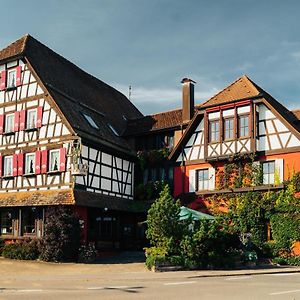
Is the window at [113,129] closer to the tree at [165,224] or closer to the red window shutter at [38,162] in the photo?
the red window shutter at [38,162]

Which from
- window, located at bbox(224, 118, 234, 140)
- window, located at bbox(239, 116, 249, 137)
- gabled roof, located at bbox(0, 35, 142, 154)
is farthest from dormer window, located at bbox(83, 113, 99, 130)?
window, located at bbox(239, 116, 249, 137)

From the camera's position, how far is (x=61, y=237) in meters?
26.8

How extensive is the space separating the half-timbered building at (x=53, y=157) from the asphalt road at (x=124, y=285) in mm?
5891

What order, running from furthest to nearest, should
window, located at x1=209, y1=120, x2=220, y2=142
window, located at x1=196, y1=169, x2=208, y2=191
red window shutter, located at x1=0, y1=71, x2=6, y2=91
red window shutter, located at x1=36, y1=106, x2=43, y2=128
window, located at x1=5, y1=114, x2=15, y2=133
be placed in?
window, located at x1=196, y1=169, x2=208, y2=191
red window shutter, located at x1=0, y1=71, x2=6, y2=91
window, located at x1=5, y1=114, x2=15, y2=133
window, located at x1=209, y1=120, x2=220, y2=142
red window shutter, located at x1=36, y1=106, x2=43, y2=128

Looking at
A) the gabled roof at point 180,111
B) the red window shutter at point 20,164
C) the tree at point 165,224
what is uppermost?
the gabled roof at point 180,111

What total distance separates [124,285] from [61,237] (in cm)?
1058

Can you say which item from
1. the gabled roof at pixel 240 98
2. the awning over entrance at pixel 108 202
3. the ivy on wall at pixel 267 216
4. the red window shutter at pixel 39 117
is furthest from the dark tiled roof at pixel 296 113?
the red window shutter at pixel 39 117

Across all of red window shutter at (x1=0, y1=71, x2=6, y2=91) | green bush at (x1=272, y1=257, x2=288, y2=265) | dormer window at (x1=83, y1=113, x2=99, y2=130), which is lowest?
green bush at (x1=272, y1=257, x2=288, y2=265)

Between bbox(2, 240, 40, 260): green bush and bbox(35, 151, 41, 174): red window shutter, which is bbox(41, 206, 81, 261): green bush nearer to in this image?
bbox(2, 240, 40, 260): green bush

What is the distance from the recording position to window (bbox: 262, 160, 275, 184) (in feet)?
99.3

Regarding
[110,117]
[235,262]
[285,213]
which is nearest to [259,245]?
[285,213]

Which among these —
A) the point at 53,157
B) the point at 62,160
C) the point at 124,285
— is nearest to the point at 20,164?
the point at 53,157

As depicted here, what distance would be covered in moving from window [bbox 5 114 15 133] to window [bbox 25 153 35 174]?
241cm

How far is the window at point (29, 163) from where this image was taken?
30922 millimetres
